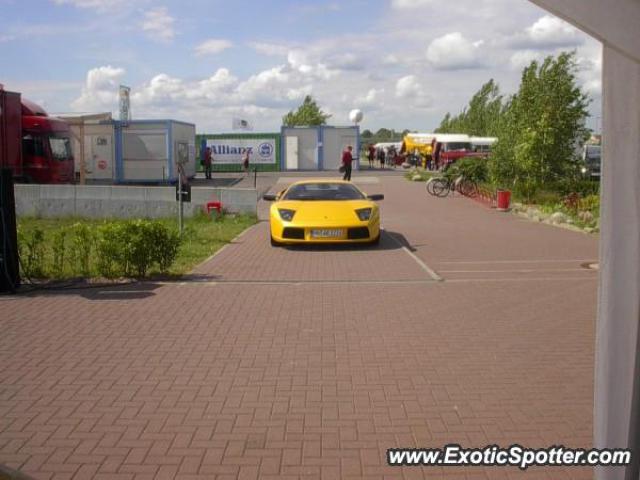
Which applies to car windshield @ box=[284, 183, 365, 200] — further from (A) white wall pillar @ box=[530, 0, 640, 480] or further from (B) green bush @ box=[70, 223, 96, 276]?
(A) white wall pillar @ box=[530, 0, 640, 480]

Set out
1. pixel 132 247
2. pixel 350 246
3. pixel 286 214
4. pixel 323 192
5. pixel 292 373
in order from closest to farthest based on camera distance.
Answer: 1. pixel 292 373
2. pixel 132 247
3. pixel 286 214
4. pixel 350 246
5. pixel 323 192

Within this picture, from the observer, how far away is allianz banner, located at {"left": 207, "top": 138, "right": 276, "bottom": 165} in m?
49.0

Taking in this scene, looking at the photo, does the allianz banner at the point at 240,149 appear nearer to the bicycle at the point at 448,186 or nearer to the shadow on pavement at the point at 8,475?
the bicycle at the point at 448,186

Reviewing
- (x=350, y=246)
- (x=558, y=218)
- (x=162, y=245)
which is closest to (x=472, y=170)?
(x=558, y=218)

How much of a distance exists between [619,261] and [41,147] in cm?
2662

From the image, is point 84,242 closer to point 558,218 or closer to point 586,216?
point 558,218

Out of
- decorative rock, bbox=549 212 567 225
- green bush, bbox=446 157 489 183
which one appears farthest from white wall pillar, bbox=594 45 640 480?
green bush, bbox=446 157 489 183

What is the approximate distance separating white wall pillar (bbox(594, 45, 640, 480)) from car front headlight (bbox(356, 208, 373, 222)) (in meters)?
9.70

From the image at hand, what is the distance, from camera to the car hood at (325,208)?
12.7 meters

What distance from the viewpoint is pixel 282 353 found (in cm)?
612

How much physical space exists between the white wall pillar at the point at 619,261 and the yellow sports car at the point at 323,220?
9.53m

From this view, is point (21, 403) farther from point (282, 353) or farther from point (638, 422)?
point (638, 422)

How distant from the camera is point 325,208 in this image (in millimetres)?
13062

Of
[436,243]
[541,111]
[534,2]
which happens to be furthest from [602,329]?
[541,111]
